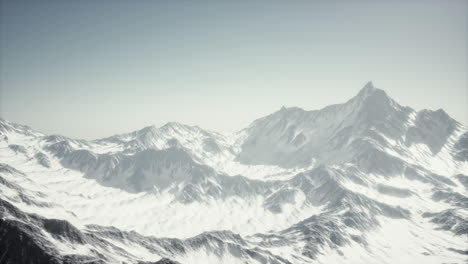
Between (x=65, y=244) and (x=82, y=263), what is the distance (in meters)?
18.6

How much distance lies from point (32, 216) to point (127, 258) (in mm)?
49179

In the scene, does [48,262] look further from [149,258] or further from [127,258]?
[149,258]

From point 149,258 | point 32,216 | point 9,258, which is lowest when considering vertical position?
point 149,258

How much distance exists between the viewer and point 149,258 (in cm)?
19838

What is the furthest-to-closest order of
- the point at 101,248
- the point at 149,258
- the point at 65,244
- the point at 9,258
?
the point at 149,258 < the point at 101,248 < the point at 65,244 < the point at 9,258

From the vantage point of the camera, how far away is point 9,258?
148625 millimetres

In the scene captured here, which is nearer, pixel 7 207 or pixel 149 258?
pixel 7 207

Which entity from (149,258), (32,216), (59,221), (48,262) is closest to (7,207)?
(32,216)

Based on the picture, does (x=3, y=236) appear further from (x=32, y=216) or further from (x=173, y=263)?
(x=173, y=263)

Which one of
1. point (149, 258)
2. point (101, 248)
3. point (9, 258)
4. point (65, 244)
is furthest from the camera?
point (149, 258)

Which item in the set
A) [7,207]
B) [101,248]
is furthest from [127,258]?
[7,207]

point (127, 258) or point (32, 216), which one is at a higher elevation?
point (32, 216)

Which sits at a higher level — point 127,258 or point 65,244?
point 65,244

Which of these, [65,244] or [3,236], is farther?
[65,244]
